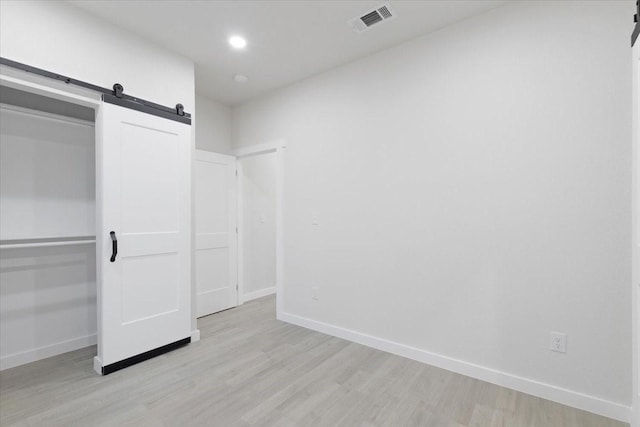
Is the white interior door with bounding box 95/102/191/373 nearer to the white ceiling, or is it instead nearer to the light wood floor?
the light wood floor

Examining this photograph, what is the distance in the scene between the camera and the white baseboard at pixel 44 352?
2479mm

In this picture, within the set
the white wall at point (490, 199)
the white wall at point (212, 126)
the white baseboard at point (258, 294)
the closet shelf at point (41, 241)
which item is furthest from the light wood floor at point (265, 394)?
the white wall at point (212, 126)

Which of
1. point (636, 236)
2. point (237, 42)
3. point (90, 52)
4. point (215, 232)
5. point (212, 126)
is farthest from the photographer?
point (212, 126)

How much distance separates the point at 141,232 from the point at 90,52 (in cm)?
149

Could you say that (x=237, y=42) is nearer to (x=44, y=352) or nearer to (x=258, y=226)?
(x=258, y=226)

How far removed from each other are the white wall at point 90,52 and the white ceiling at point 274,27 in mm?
109

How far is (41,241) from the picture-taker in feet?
8.30

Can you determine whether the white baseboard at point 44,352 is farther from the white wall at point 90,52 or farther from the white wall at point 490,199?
the white wall at point 490,199

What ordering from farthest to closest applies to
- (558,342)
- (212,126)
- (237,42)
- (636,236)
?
(212,126) → (237,42) → (558,342) → (636,236)

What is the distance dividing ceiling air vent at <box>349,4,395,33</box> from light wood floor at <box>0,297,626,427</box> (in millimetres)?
2866

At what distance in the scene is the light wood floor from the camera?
184 cm

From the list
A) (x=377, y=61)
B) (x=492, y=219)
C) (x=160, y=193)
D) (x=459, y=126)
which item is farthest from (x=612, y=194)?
(x=160, y=193)

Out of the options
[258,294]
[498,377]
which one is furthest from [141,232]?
[498,377]

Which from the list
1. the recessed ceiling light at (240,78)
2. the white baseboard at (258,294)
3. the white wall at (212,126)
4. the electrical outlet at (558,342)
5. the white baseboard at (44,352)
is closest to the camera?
the electrical outlet at (558,342)
